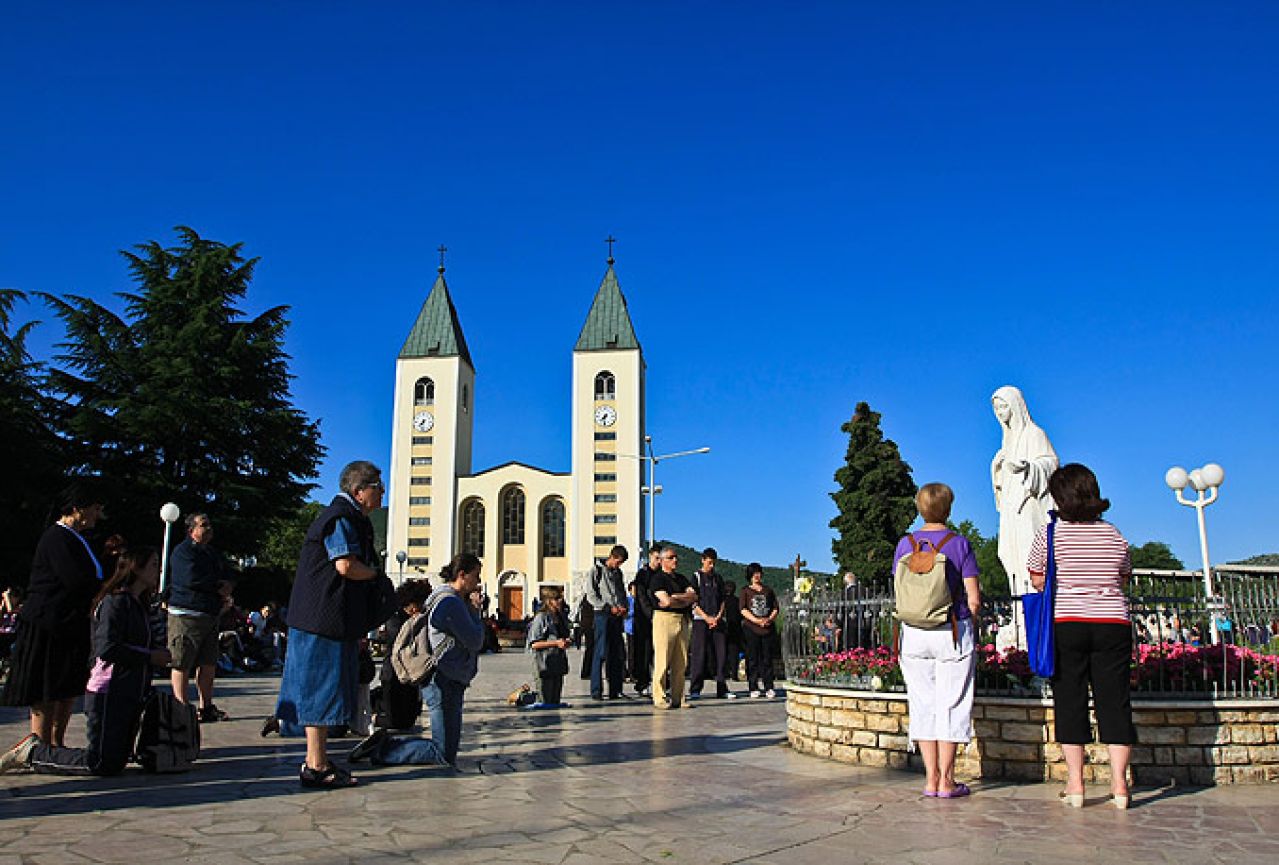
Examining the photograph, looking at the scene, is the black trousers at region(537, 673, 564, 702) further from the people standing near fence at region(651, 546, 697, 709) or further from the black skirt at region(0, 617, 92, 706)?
the black skirt at region(0, 617, 92, 706)

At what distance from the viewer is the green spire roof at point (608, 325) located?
73.8 metres

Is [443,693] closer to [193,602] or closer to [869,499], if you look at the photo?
[193,602]

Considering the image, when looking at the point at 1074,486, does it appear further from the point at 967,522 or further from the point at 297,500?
the point at 967,522

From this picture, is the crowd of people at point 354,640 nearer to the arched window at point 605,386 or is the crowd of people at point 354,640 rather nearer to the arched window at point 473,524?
the arched window at point 605,386

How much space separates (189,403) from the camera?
107 feet

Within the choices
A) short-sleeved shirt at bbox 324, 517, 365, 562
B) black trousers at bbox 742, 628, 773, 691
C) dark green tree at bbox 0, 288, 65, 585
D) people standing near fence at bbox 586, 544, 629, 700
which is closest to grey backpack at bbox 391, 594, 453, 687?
short-sleeved shirt at bbox 324, 517, 365, 562

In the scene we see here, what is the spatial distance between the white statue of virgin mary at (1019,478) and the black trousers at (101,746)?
6507 mm

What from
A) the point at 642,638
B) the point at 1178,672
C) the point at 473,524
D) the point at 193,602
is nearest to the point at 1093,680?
the point at 1178,672

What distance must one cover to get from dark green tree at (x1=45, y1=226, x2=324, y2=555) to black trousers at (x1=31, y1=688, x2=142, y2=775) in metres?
28.4

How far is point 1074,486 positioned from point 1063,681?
1.11 meters

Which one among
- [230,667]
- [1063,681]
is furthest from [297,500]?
[1063,681]

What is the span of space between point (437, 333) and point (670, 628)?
6828 cm

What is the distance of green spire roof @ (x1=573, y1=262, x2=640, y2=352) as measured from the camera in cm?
7375

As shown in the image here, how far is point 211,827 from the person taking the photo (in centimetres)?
470
